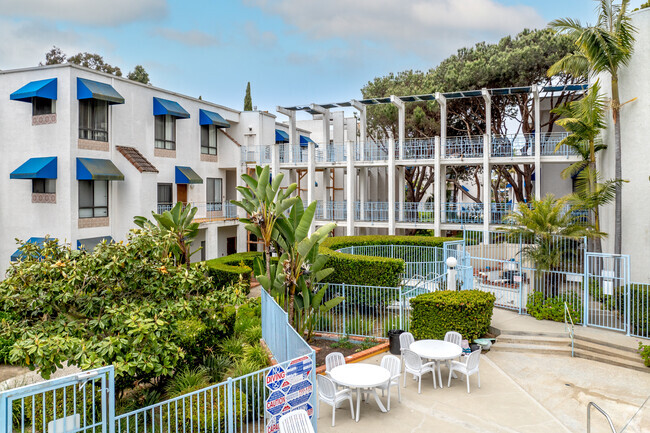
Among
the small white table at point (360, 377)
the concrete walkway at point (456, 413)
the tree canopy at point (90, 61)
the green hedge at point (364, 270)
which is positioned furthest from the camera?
the tree canopy at point (90, 61)

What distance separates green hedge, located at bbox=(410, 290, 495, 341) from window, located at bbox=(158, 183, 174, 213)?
1832 cm

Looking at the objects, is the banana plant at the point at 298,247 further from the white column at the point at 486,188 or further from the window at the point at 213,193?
the window at the point at 213,193

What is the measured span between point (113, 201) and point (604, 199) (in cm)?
2257

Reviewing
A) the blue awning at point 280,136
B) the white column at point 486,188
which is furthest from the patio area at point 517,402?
the blue awning at point 280,136

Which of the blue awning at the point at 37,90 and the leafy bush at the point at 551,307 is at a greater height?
the blue awning at the point at 37,90

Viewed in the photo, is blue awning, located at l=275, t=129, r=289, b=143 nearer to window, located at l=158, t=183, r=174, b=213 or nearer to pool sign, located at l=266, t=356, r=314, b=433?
window, located at l=158, t=183, r=174, b=213

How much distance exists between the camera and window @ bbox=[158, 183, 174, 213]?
26303 mm

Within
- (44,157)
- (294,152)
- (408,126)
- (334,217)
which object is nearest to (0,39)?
(44,157)

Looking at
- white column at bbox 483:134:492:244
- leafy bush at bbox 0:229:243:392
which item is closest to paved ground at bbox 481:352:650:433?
leafy bush at bbox 0:229:243:392

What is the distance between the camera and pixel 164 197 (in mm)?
27016

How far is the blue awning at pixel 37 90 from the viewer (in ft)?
67.8

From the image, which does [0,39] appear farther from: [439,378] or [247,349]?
[439,378]

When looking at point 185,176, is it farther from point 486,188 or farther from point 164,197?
point 486,188

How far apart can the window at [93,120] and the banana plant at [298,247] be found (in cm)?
1509
